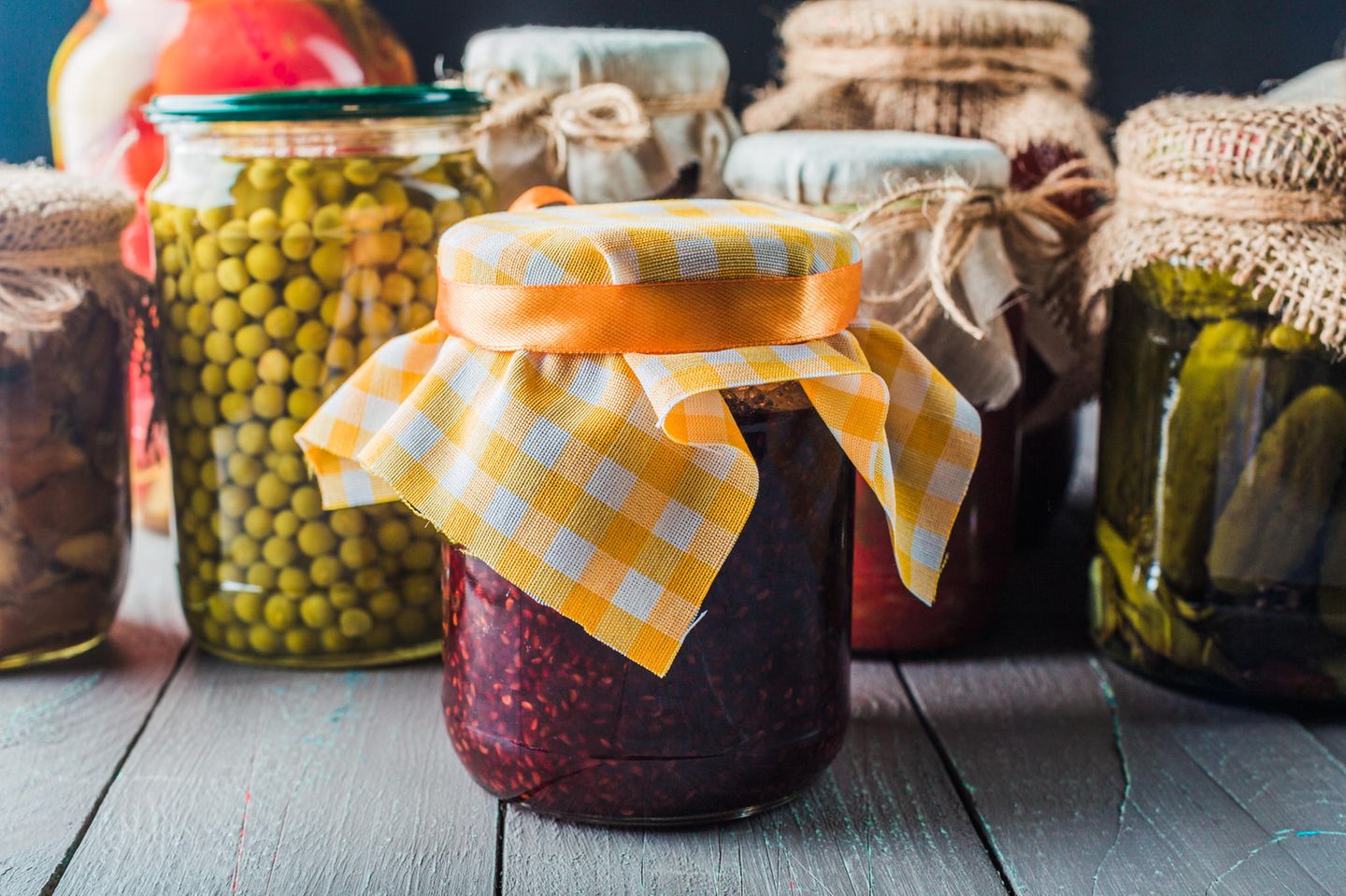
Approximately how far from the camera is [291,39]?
35.7 inches

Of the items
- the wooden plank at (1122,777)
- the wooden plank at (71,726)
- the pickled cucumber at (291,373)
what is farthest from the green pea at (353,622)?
the wooden plank at (1122,777)

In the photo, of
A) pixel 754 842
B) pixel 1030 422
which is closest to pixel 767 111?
pixel 1030 422

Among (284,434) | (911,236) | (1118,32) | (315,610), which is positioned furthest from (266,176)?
(1118,32)

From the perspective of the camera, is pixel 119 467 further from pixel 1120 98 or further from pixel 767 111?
pixel 1120 98

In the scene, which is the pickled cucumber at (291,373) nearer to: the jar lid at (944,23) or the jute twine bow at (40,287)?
the jute twine bow at (40,287)

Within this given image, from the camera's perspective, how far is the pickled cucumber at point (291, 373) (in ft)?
2.40

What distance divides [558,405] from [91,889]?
29 cm

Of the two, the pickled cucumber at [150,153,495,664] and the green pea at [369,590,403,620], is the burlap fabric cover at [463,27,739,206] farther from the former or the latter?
the green pea at [369,590,403,620]

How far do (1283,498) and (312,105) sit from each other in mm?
549

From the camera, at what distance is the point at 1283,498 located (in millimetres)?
723

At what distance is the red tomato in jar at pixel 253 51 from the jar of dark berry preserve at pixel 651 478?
13.3 inches

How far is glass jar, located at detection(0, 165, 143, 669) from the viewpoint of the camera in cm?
75

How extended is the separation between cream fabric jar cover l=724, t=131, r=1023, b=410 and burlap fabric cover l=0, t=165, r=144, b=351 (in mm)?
362

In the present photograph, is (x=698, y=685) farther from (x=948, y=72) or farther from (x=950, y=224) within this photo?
(x=948, y=72)
